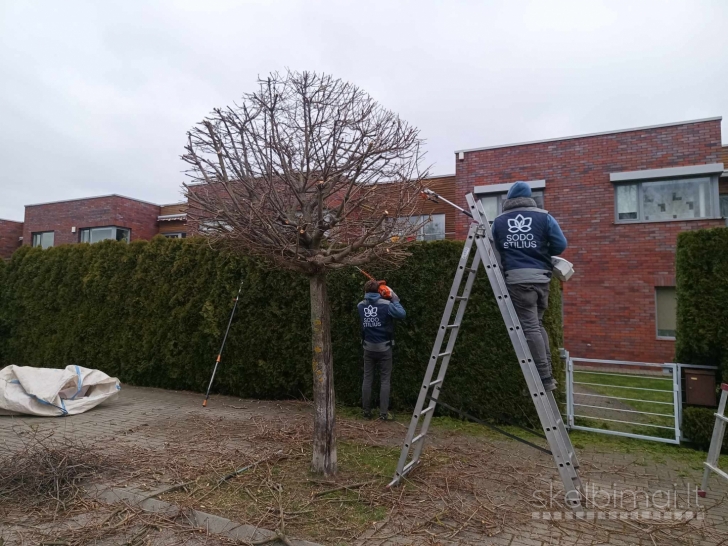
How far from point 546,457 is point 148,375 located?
729 centimetres

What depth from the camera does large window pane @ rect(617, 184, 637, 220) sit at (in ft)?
40.8

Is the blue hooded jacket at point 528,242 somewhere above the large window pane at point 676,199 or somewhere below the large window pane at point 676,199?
below

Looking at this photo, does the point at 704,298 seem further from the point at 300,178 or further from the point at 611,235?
the point at 611,235

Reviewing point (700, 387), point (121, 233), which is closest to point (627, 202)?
point (700, 387)

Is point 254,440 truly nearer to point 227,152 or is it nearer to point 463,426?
point 463,426

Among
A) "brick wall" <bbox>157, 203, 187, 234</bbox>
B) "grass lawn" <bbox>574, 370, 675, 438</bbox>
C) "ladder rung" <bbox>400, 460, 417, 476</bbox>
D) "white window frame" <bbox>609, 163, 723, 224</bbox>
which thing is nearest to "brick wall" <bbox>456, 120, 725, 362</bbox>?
"white window frame" <bbox>609, 163, 723, 224</bbox>

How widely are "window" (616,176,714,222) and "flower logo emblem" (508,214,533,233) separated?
10.5m

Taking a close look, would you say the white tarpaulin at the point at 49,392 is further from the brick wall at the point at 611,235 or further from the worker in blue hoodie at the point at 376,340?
the brick wall at the point at 611,235

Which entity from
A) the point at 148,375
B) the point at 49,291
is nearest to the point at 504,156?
the point at 148,375

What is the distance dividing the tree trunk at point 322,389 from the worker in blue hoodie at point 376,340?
2.05 m

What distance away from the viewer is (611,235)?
40.9 feet

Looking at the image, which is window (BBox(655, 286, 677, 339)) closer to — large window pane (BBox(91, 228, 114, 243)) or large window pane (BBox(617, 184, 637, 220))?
large window pane (BBox(617, 184, 637, 220))

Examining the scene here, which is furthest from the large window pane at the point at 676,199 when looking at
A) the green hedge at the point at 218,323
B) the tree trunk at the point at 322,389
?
the tree trunk at the point at 322,389

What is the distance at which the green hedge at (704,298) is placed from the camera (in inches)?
206
